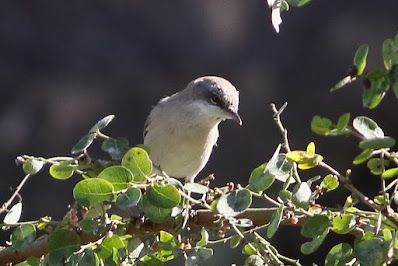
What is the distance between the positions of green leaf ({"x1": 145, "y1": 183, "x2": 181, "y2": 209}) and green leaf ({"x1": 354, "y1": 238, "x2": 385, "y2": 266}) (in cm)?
39

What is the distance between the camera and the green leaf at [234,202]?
5.83ft

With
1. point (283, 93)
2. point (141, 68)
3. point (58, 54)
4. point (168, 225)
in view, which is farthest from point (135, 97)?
point (168, 225)

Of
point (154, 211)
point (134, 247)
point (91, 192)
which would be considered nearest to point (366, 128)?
point (154, 211)

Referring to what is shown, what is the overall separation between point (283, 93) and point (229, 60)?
56 cm

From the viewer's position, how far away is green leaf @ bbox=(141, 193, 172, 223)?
1.82 metres

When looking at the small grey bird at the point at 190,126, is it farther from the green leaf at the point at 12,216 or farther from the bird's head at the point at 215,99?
the green leaf at the point at 12,216

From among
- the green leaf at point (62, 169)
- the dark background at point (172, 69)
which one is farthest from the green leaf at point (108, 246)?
the dark background at point (172, 69)

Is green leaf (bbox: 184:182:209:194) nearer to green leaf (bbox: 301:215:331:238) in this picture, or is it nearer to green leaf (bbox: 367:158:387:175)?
green leaf (bbox: 301:215:331:238)

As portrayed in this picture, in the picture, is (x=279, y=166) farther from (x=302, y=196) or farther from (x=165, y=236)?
(x=165, y=236)

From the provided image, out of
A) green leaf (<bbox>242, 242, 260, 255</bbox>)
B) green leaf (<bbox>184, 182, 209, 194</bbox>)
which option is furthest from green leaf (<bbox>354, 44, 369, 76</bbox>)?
green leaf (<bbox>242, 242, 260, 255</bbox>)

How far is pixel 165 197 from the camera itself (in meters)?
1.80

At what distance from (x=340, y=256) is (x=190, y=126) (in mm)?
2364

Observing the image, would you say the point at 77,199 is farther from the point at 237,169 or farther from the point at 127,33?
the point at 127,33

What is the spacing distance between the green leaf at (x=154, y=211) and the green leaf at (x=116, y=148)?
0.85 ft
